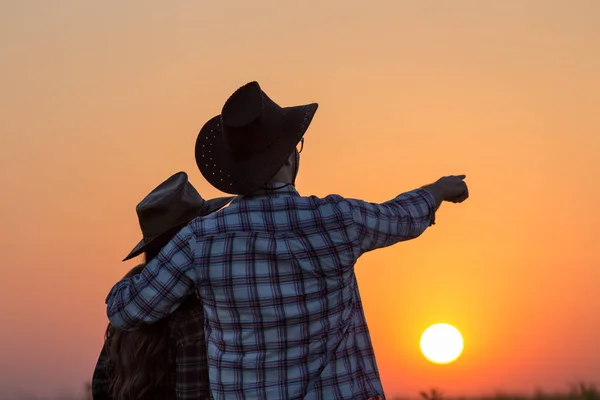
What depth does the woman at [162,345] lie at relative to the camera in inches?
161

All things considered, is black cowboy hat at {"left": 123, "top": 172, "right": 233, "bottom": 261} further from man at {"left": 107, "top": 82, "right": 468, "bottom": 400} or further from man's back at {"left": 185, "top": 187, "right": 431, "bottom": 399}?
man's back at {"left": 185, "top": 187, "right": 431, "bottom": 399}

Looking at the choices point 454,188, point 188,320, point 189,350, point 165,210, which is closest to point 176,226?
point 165,210

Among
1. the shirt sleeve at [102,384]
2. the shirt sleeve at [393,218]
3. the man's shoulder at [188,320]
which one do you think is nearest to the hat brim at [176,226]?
the man's shoulder at [188,320]

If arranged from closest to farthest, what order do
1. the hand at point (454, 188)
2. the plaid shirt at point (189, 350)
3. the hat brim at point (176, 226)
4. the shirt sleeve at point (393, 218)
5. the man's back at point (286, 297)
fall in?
the man's back at point (286, 297)
the shirt sleeve at point (393, 218)
the hand at point (454, 188)
the plaid shirt at point (189, 350)
the hat brim at point (176, 226)

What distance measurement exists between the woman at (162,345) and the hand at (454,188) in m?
1.18

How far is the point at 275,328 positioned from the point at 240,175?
2.11 ft

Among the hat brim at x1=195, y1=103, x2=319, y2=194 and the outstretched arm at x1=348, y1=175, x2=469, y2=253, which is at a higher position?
the hat brim at x1=195, y1=103, x2=319, y2=194

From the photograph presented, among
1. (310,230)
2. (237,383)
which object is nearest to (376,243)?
(310,230)

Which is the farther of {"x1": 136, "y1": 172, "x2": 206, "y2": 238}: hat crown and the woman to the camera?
{"x1": 136, "y1": 172, "x2": 206, "y2": 238}: hat crown

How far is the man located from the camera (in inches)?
136

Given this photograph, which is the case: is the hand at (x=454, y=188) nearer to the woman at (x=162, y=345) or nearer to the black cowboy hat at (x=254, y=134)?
the black cowboy hat at (x=254, y=134)

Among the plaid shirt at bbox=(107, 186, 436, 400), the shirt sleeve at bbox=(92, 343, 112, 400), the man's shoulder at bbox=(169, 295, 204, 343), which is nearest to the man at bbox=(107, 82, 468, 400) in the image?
the plaid shirt at bbox=(107, 186, 436, 400)

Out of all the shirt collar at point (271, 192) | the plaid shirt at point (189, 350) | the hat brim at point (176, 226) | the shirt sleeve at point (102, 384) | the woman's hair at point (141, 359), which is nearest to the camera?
the shirt collar at point (271, 192)

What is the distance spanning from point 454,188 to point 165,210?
138cm
